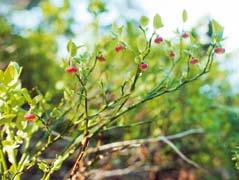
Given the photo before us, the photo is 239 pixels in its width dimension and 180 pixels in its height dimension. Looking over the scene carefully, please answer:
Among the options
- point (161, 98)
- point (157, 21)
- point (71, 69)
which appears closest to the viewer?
point (71, 69)

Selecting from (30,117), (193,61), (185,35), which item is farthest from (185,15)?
(30,117)

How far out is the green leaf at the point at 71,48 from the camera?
1125mm

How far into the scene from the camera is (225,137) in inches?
101

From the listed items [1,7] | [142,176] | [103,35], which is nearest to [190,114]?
[142,176]

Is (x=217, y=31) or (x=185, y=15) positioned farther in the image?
(x=185, y=15)

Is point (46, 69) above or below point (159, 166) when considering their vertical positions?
above

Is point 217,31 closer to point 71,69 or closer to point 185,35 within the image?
point 185,35

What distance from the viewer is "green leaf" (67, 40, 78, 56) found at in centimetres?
112

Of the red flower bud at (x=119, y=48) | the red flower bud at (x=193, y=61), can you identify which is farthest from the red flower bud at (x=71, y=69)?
the red flower bud at (x=193, y=61)

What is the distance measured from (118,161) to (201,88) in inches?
27.7

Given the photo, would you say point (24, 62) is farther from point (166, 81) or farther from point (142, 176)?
point (166, 81)

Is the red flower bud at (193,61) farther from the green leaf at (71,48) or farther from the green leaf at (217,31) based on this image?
the green leaf at (71,48)

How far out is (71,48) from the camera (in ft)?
3.71

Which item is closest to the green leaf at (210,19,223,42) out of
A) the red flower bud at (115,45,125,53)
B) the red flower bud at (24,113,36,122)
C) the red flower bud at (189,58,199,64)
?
the red flower bud at (189,58,199,64)
